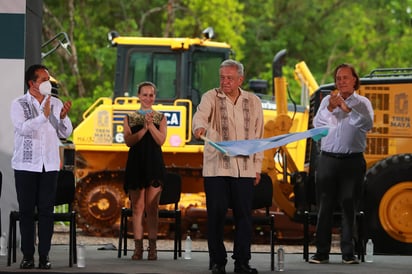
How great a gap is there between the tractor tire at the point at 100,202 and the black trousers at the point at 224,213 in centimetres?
1199

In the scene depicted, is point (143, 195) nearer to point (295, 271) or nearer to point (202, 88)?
point (295, 271)

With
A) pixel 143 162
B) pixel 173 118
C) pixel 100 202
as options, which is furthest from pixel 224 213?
pixel 100 202

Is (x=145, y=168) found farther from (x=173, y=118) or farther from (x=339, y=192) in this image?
(x=173, y=118)

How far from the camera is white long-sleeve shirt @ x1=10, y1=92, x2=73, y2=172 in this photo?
15289 millimetres

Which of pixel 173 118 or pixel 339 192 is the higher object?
pixel 173 118

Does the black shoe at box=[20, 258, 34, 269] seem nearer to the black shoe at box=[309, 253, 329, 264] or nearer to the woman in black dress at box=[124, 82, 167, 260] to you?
the woman in black dress at box=[124, 82, 167, 260]

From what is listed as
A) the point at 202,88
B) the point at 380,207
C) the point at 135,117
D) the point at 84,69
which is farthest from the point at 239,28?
the point at 135,117

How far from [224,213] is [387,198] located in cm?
576

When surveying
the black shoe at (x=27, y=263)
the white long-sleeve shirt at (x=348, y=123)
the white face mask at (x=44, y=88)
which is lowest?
the black shoe at (x=27, y=263)

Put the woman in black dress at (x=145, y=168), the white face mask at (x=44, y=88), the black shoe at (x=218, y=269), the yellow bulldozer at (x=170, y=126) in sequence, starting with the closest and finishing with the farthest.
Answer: the black shoe at (x=218, y=269), the white face mask at (x=44, y=88), the woman in black dress at (x=145, y=168), the yellow bulldozer at (x=170, y=126)

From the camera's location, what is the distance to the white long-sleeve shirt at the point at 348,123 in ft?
54.1

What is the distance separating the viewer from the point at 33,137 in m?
15.4

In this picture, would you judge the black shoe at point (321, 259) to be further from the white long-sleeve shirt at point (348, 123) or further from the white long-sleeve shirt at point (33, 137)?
the white long-sleeve shirt at point (33, 137)

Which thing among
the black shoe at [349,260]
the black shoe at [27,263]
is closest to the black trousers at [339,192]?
the black shoe at [349,260]
